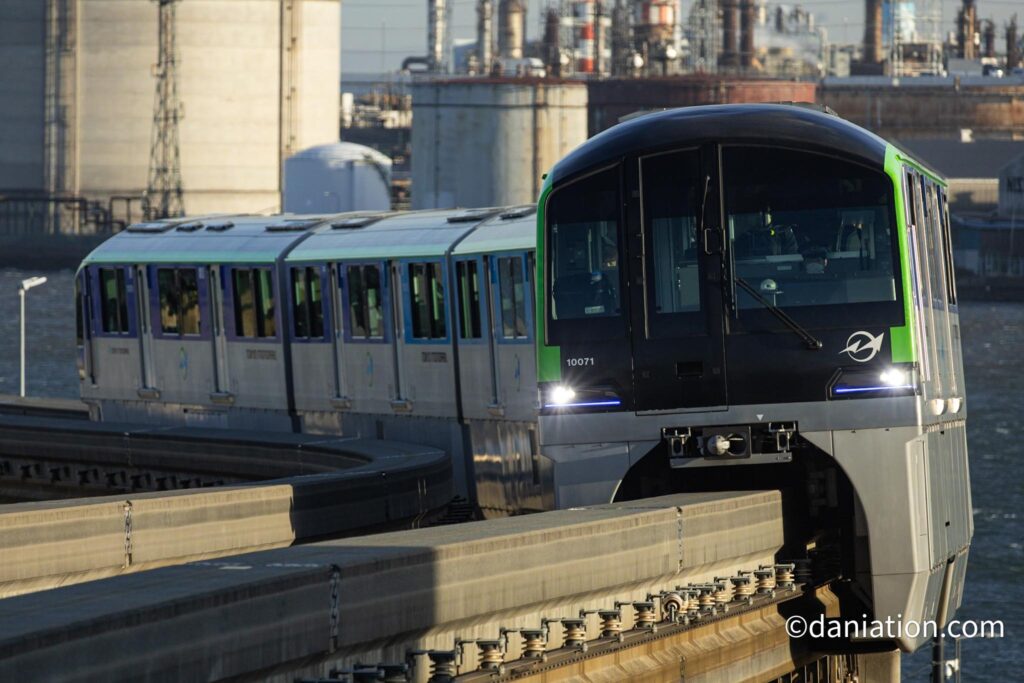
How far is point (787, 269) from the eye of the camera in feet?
48.8

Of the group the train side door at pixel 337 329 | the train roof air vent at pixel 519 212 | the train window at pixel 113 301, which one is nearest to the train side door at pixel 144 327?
the train window at pixel 113 301

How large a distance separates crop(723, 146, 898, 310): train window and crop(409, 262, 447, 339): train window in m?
11.0

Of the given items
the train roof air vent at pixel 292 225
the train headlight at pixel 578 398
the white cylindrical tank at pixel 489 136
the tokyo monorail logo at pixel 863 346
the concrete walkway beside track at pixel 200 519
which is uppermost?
the white cylindrical tank at pixel 489 136

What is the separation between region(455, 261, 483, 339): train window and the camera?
81.7 feet

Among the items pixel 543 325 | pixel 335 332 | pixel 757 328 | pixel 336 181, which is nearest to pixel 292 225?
pixel 335 332

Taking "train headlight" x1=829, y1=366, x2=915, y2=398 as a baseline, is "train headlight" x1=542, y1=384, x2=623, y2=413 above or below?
below

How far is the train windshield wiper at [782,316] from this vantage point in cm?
1463

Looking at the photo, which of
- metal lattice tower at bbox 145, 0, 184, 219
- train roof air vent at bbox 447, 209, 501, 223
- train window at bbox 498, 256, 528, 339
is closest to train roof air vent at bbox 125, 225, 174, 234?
train roof air vent at bbox 447, 209, 501, 223

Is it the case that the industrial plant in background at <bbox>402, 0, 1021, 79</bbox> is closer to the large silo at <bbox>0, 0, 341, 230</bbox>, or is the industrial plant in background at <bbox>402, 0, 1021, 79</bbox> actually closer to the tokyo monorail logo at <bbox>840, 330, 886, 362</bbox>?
the large silo at <bbox>0, 0, 341, 230</bbox>

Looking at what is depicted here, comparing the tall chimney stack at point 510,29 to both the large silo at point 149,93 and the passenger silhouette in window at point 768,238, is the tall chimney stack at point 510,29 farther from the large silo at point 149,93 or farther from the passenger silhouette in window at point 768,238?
the passenger silhouette in window at point 768,238

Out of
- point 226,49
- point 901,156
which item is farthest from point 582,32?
point 901,156

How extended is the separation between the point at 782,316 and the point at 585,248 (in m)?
1.48

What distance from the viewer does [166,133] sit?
435 ft

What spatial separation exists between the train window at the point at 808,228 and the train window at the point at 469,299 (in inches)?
393
